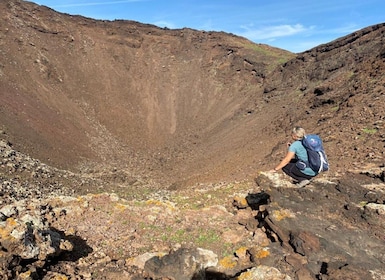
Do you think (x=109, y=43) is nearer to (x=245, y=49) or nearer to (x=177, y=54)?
(x=177, y=54)

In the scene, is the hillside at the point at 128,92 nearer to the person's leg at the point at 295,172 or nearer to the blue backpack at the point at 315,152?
the person's leg at the point at 295,172

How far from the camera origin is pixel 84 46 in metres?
35.2

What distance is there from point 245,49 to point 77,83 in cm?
1734

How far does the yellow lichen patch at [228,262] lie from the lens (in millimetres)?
6426

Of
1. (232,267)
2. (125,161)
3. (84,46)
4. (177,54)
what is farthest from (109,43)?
(232,267)

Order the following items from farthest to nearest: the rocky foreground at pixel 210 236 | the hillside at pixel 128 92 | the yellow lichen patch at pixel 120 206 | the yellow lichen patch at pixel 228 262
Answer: the hillside at pixel 128 92
the yellow lichen patch at pixel 120 206
the yellow lichen patch at pixel 228 262
the rocky foreground at pixel 210 236

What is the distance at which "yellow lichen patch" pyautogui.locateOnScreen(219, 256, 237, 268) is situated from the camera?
6426 millimetres

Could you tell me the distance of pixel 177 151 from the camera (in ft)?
89.4

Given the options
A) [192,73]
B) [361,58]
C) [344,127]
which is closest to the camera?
[344,127]

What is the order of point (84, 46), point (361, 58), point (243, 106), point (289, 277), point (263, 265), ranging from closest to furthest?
1. point (289, 277)
2. point (263, 265)
3. point (361, 58)
4. point (243, 106)
5. point (84, 46)

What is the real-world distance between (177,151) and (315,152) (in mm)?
21210

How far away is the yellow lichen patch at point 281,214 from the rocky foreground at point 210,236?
20mm

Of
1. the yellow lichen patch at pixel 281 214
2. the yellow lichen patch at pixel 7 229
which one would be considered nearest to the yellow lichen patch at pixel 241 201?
the yellow lichen patch at pixel 281 214

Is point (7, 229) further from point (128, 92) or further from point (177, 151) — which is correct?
point (128, 92)
